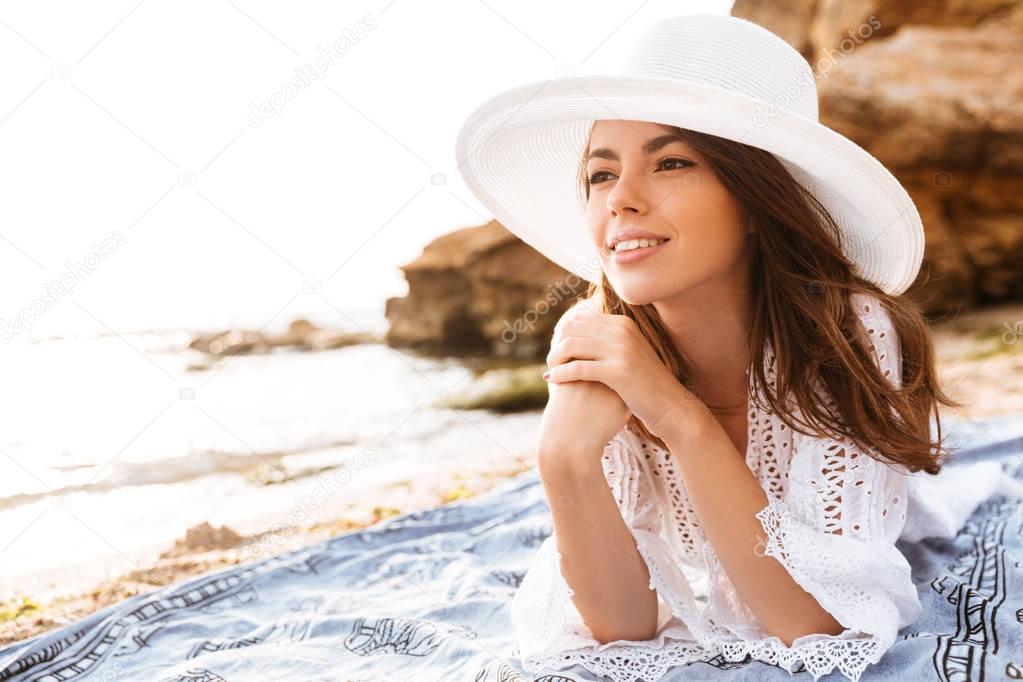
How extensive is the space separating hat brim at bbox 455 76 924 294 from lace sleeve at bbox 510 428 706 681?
2.07ft

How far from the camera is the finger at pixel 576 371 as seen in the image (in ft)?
5.46

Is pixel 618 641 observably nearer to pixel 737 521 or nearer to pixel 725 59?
pixel 737 521

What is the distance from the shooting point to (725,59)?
5.51 ft

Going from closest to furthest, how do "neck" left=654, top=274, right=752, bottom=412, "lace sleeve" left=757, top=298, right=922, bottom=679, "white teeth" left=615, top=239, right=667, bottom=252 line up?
"lace sleeve" left=757, top=298, right=922, bottom=679 < "white teeth" left=615, top=239, right=667, bottom=252 < "neck" left=654, top=274, right=752, bottom=412

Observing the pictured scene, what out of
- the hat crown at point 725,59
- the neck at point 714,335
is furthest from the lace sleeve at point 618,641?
the hat crown at point 725,59

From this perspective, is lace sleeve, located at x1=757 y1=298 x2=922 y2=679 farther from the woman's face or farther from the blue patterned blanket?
the woman's face

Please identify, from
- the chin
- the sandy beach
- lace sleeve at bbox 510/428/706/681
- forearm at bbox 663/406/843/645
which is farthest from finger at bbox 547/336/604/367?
the sandy beach

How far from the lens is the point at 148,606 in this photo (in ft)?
7.66

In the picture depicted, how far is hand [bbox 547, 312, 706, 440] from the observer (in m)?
1.61

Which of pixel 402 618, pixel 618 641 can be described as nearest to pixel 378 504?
pixel 402 618

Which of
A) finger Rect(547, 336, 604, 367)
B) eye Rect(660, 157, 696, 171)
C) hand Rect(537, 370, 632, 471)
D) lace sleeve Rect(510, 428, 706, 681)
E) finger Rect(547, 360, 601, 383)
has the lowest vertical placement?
lace sleeve Rect(510, 428, 706, 681)

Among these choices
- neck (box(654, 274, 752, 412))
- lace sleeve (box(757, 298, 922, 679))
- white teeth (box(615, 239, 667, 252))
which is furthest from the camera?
neck (box(654, 274, 752, 412))

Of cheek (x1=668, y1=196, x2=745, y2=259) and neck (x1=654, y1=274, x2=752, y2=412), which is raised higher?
cheek (x1=668, y1=196, x2=745, y2=259)

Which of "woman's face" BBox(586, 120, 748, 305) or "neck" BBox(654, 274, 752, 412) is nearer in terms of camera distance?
"woman's face" BBox(586, 120, 748, 305)
